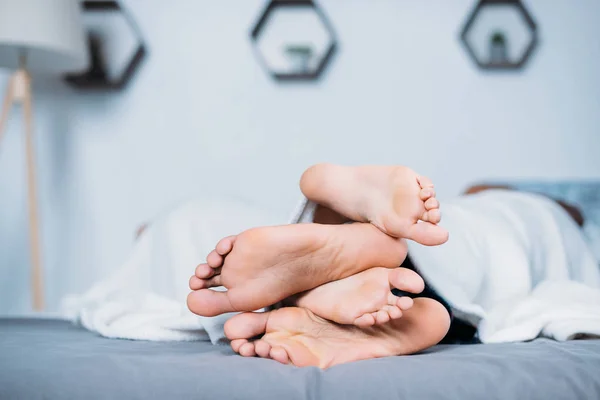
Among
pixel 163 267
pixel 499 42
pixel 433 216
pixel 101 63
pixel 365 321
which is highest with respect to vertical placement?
pixel 499 42

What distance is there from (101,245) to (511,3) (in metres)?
1.70

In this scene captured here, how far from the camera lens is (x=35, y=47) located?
1.90 meters

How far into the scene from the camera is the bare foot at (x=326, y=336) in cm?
72

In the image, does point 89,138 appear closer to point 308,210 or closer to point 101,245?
point 101,245

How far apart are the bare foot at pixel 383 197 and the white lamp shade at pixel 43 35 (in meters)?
1.28

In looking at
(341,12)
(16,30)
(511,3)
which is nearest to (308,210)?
(16,30)

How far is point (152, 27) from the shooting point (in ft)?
7.43

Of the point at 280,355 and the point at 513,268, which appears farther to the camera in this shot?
the point at 513,268

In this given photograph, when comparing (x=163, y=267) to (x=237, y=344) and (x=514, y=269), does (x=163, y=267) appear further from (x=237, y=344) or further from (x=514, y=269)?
(x=514, y=269)

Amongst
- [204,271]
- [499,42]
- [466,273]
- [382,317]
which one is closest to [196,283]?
[204,271]

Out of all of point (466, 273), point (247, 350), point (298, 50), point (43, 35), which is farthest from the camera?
point (298, 50)

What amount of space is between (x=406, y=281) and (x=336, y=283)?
11 centimetres

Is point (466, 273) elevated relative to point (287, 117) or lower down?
lower down

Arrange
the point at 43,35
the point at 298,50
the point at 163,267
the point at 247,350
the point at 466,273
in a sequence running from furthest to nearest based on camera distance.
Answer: the point at 298,50
the point at 43,35
the point at 163,267
the point at 466,273
the point at 247,350
